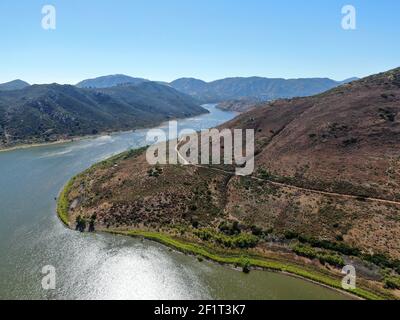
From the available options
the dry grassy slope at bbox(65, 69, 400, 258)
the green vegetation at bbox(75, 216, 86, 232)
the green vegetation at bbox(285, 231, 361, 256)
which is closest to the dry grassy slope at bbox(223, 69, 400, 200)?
the dry grassy slope at bbox(65, 69, 400, 258)

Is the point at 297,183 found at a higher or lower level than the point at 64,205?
higher

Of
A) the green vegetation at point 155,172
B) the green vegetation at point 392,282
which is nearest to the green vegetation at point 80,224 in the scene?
the green vegetation at point 155,172

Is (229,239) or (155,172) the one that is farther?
(155,172)

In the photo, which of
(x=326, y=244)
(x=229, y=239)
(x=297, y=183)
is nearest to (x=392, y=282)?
(x=326, y=244)

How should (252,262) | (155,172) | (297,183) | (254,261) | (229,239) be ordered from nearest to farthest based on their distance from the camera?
(252,262)
(254,261)
(229,239)
(297,183)
(155,172)

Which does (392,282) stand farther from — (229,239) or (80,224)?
(80,224)

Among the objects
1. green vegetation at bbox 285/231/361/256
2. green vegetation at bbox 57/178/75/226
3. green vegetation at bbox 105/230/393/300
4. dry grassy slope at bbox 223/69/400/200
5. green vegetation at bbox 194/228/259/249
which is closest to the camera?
green vegetation at bbox 105/230/393/300

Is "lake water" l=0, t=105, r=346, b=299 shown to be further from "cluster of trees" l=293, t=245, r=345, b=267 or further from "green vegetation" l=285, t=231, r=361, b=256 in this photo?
"green vegetation" l=285, t=231, r=361, b=256

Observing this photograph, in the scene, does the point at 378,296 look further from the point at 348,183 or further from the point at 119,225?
the point at 119,225

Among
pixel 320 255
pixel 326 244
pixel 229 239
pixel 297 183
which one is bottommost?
pixel 320 255
